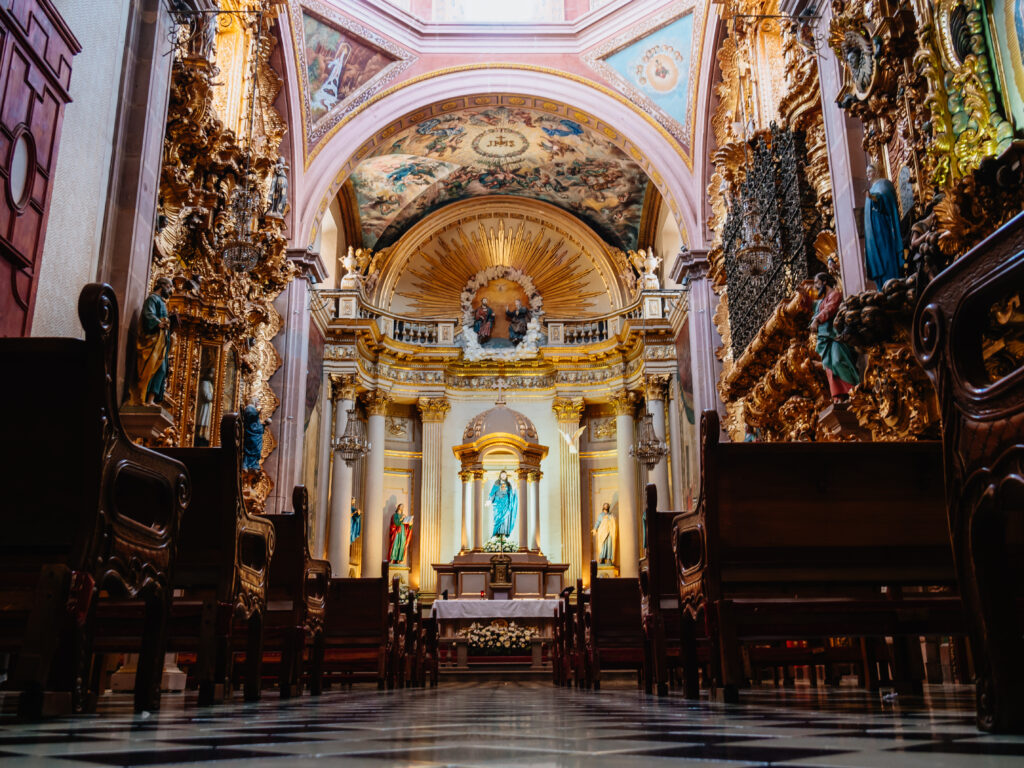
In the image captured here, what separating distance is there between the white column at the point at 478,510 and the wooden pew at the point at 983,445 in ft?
48.6

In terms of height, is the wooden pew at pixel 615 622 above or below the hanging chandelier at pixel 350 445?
below

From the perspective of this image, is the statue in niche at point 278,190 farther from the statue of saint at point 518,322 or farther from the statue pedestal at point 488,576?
the statue of saint at point 518,322

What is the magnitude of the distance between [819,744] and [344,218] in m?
16.6

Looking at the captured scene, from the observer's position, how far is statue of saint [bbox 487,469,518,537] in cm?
1686

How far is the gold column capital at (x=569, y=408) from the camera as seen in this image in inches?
704

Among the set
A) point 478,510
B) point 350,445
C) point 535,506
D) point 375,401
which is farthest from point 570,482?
point 350,445

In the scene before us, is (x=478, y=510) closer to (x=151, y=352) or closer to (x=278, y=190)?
(x=278, y=190)

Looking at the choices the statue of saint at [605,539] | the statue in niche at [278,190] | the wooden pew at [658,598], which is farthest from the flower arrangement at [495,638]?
the wooden pew at [658,598]

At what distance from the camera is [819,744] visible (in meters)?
1.63

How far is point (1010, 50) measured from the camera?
4.92 meters

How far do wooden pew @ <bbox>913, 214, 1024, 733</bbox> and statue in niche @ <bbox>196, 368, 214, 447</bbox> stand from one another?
8285mm

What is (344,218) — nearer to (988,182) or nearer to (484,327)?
(484,327)

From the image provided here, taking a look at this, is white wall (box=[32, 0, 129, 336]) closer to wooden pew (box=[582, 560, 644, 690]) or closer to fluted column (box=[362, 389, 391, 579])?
wooden pew (box=[582, 560, 644, 690])

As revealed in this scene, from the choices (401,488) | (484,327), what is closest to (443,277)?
(484,327)
